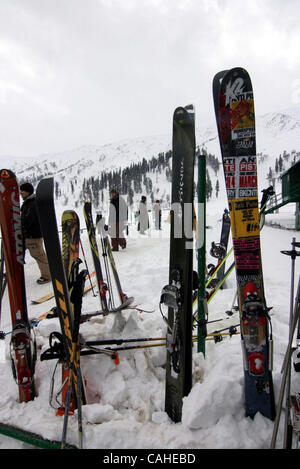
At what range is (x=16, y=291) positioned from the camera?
2.11m

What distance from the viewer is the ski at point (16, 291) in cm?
205

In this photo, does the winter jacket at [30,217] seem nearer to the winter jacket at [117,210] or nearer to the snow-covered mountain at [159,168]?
the winter jacket at [117,210]

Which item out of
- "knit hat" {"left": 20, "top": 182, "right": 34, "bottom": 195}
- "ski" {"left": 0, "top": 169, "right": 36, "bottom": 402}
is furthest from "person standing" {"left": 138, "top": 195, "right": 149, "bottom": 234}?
"ski" {"left": 0, "top": 169, "right": 36, "bottom": 402}

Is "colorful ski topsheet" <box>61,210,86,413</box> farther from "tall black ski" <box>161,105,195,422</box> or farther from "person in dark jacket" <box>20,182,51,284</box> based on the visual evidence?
"person in dark jacket" <box>20,182,51,284</box>

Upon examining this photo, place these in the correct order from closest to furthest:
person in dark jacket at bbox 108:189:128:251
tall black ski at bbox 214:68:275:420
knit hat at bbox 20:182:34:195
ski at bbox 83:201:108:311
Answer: tall black ski at bbox 214:68:275:420 < ski at bbox 83:201:108:311 < knit hat at bbox 20:182:34:195 < person in dark jacket at bbox 108:189:128:251

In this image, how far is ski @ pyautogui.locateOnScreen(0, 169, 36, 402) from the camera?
6.73 ft

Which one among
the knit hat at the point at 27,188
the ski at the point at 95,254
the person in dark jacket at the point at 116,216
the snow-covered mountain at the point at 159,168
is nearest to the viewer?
the ski at the point at 95,254

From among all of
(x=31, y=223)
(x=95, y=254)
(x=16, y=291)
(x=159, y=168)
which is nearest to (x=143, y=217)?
(x=31, y=223)

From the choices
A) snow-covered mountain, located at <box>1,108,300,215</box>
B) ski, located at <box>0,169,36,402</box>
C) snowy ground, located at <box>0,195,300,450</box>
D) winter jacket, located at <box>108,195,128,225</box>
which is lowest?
snowy ground, located at <box>0,195,300,450</box>

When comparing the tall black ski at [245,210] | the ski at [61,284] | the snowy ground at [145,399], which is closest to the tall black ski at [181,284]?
the snowy ground at [145,399]

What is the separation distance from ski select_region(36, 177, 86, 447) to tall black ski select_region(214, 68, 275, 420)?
1.21 meters

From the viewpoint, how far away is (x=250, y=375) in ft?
5.55

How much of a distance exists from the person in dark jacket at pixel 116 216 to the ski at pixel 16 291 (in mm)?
6013

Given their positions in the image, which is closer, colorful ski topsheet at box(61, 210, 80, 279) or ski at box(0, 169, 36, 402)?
ski at box(0, 169, 36, 402)
